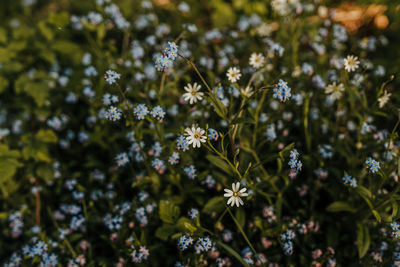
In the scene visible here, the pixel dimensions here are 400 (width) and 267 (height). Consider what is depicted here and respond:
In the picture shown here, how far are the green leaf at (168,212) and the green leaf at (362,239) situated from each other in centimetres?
151

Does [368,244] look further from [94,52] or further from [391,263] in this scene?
[94,52]

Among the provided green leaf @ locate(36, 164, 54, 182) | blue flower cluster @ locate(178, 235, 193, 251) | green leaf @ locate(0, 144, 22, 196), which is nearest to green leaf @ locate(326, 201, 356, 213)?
blue flower cluster @ locate(178, 235, 193, 251)

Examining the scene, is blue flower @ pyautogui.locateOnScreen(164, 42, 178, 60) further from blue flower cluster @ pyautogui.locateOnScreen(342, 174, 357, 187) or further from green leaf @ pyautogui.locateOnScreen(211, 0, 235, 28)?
green leaf @ pyautogui.locateOnScreen(211, 0, 235, 28)

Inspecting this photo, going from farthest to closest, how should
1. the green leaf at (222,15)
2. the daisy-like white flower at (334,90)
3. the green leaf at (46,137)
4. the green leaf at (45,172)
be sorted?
the green leaf at (222,15) → the green leaf at (46,137) → the green leaf at (45,172) → the daisy-like white flower at (334,90)

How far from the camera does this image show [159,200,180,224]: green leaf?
2.58 m

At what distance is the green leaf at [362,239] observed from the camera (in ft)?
8.21

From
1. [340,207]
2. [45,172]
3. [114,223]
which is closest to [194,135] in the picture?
[114,223]

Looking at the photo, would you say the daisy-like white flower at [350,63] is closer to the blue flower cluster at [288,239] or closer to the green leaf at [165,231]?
the blue flower cluster at [288,239]

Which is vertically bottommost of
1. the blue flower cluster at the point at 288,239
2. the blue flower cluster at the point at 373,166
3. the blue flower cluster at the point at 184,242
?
the blue flower cluster at the point at 288,239

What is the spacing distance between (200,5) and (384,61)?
9.50 feet

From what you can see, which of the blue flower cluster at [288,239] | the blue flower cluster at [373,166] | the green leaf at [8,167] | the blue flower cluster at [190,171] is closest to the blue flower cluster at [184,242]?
the blue flower cluster at [190,171]

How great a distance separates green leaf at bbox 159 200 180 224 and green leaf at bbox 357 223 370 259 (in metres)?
1.51

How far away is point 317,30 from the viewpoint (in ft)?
13.7

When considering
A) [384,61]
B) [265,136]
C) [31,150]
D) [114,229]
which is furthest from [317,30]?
[31,150]
